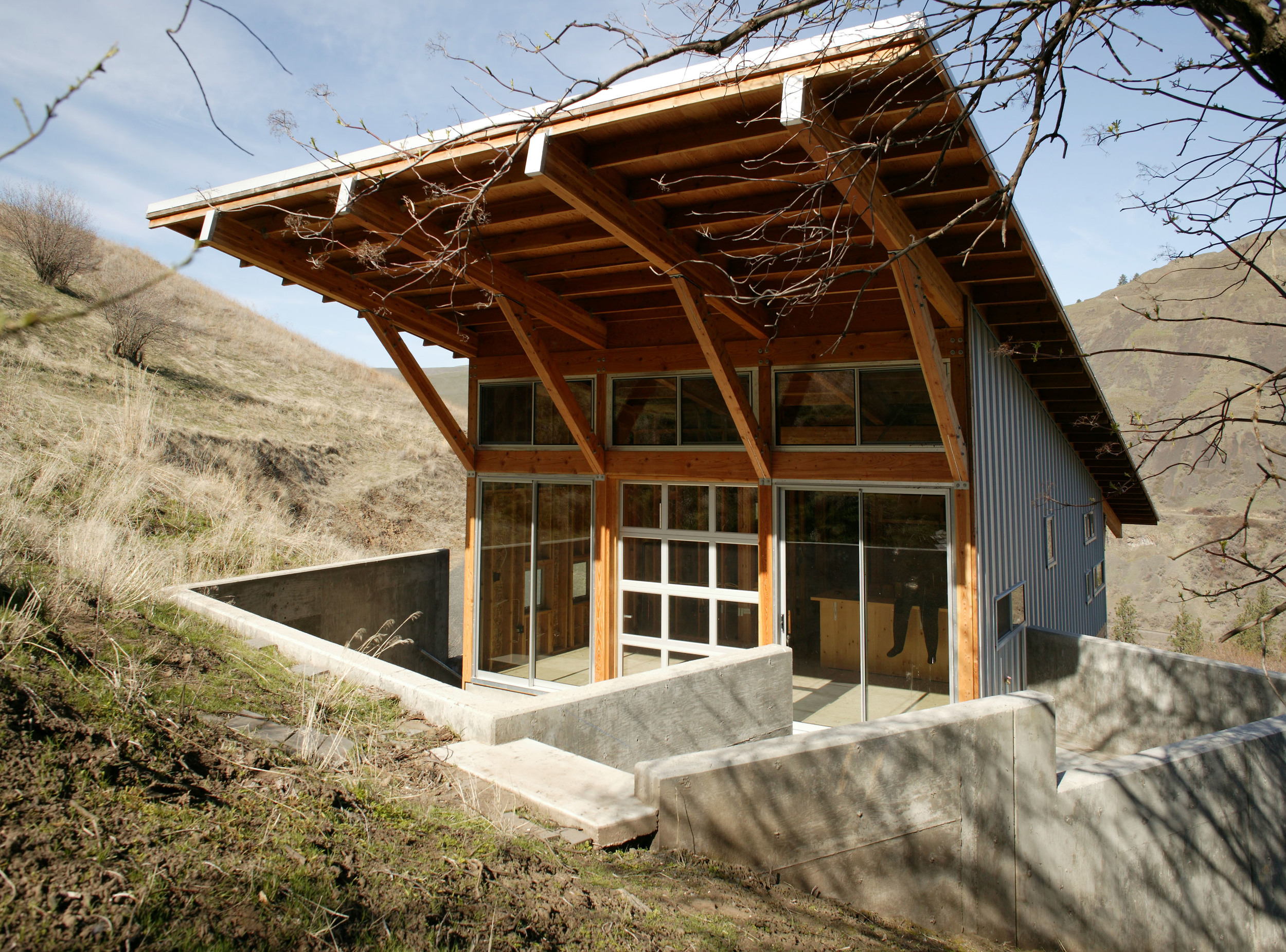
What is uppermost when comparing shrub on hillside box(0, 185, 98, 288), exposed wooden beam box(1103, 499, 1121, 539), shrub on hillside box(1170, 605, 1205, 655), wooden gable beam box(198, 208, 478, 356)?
shrub on hillside box(0, 185, 98, 288)

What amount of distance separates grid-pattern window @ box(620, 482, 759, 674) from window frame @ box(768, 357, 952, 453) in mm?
716

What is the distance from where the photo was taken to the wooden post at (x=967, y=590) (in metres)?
6.71

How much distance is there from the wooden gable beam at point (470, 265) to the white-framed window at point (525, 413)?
79cm

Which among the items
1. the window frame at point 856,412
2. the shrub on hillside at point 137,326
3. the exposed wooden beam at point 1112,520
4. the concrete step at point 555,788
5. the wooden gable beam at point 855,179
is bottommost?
the concrete step at point 555,788

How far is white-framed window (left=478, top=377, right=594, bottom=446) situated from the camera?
8977mm

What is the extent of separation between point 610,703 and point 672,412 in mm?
4244

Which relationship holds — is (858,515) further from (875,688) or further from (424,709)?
(424,709)

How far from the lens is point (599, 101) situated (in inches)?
176

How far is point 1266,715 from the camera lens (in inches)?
270

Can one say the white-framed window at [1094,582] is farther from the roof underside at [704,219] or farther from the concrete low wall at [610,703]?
the concrete low wall at [610,703]

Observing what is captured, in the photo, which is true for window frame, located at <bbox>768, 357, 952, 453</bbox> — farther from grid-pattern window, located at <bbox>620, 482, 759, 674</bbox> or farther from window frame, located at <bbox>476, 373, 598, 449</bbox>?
window frame, located at <bbox>476, 373, 598, 449</bbox>

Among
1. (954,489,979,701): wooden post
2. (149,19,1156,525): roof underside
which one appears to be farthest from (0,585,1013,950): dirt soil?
(954,489,979,701): wooden post

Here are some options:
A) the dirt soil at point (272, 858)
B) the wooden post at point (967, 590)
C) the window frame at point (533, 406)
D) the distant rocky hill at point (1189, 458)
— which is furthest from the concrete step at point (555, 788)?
the distant rocky hill at point (1189, 458)

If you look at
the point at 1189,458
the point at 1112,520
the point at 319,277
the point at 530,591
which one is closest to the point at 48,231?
the point at 319,277
